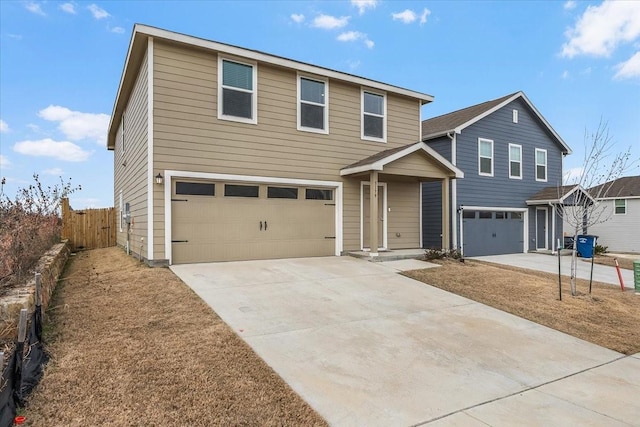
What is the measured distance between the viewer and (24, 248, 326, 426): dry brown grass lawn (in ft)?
9.52

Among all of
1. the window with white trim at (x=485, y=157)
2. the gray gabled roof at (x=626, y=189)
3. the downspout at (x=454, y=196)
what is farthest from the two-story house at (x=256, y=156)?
the gray gabled roof at (x=626, y=189)

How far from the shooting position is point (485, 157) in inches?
590

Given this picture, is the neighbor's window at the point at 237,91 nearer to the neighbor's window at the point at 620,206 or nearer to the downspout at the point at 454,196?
the downspout at the point at 454,196

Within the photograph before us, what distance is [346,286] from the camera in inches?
290

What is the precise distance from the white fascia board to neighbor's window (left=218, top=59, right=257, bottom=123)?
0.31 metres

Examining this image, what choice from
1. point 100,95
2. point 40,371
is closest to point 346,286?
point 40,371

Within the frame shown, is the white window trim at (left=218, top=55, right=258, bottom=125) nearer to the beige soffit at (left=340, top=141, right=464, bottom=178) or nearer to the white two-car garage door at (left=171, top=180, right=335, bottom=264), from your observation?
the white two-car garage door at (left=171, top=180, right=335, bottom=264)

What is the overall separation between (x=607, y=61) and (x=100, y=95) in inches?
822

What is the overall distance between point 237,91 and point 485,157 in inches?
408

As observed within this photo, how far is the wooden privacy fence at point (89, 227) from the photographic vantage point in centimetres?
1446

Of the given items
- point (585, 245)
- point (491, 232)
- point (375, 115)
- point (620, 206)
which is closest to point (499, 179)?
point (491, 232)

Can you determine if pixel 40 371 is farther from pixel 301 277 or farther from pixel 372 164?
pixel 372 164

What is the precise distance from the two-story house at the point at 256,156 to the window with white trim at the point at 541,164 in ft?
24.3

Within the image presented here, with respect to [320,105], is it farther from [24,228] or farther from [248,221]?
[24,228]
